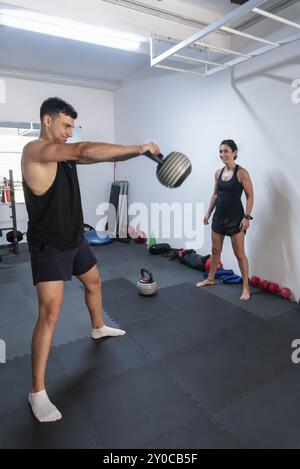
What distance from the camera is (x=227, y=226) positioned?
9.72ft

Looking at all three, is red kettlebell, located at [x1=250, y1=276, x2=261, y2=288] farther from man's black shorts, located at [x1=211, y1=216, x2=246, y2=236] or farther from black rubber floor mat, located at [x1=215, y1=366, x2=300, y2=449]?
black rubber floor mat, located at [x1=215, y1=366, x2=300, y2=449]

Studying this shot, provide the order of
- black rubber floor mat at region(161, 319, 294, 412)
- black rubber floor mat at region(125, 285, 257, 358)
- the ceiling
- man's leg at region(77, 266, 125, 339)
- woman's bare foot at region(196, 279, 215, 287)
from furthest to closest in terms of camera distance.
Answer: woman's bare foot at region(196, 279, 215, 287)
the ceiling
black rubber floor mat at region(125, 285, 257, 358)
man's leg at region(77, 266, 125, 339)
black rubber floor mat at region(161, 319, 294, 412)

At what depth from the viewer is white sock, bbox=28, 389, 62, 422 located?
4.88 ft

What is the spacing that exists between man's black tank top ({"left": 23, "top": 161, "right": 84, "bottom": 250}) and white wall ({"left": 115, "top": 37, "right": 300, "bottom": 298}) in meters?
2.03

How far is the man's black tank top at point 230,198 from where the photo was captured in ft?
9.45

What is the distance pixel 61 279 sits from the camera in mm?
1543

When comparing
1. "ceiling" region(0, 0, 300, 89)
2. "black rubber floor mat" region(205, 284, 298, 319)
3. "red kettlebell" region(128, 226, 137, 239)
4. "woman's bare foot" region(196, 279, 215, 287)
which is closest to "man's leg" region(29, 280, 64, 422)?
"black rubber floor mat" region(205, 284, 298, 319)

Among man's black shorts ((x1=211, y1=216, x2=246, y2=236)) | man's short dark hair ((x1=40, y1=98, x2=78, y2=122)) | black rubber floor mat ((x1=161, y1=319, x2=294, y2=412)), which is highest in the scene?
man's short dark hair ((x1=40, y1=98, x2=78, y2=122))

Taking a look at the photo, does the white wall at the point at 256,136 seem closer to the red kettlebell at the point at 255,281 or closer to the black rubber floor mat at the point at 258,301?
the red kettlebell at the point at 255,281

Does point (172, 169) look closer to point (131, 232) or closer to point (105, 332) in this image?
point (105, 332)

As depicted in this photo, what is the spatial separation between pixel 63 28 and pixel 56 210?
6.53 ft

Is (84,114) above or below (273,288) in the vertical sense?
above

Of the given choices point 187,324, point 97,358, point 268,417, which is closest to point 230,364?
point 268,417

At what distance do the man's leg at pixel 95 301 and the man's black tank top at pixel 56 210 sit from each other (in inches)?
Result: 16.2
